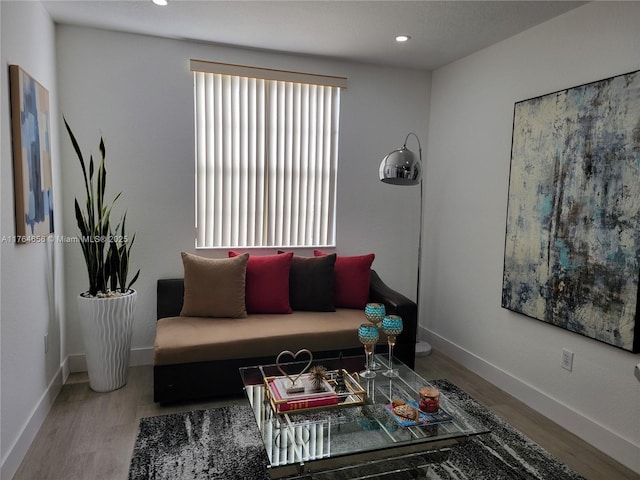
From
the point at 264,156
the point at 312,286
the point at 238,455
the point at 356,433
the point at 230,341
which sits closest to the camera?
the point at 356,433

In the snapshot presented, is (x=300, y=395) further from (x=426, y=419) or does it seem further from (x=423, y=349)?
(x=423, y=349)

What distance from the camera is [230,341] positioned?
2.79 meters

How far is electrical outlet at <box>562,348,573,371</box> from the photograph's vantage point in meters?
2.65

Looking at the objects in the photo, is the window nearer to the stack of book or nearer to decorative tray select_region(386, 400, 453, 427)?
the stack of book

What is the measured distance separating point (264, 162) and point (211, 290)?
4.06ft

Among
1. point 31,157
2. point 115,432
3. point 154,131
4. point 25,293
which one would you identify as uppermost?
point 154,131

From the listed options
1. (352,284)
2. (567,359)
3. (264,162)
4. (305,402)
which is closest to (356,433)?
(305,402)

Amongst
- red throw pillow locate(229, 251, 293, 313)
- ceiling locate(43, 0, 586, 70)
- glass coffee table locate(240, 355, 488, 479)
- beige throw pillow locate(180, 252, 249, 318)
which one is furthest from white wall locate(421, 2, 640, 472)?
beige throw pillow locate(180, 252, 249, 318)

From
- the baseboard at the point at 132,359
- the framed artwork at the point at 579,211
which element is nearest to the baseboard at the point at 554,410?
the framed artwork at the point at 579,211

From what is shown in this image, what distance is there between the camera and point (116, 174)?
3330 millimetres

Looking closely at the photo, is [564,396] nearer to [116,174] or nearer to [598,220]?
[598,220]

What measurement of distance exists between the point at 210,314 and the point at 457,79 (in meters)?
2.87

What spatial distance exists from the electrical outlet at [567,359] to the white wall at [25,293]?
122 inches

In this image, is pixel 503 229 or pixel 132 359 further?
pixel 132 359
